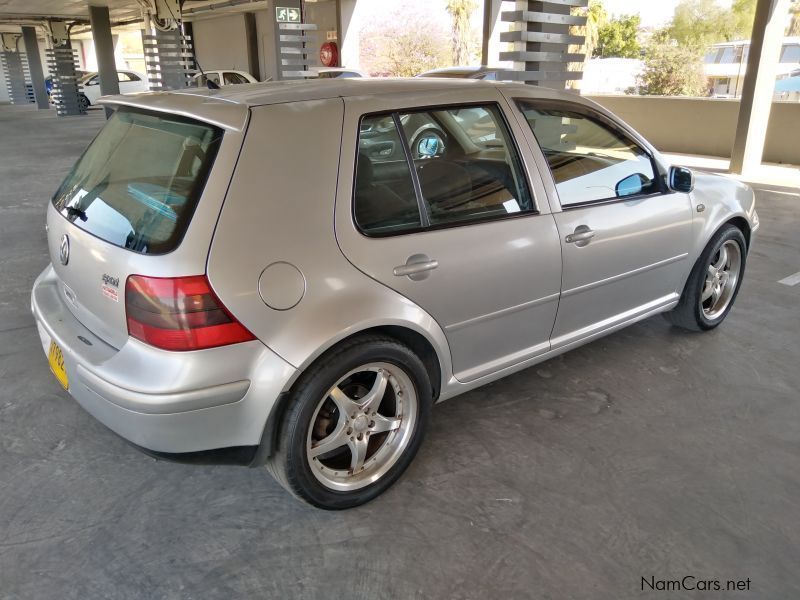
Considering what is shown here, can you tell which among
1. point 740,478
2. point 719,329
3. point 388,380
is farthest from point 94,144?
point 719,329

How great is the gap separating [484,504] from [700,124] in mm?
12611

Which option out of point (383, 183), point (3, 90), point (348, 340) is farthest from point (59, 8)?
point (348, 340)

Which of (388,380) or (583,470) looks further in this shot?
(583,470)

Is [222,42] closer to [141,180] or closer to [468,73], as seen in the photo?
[468,73]

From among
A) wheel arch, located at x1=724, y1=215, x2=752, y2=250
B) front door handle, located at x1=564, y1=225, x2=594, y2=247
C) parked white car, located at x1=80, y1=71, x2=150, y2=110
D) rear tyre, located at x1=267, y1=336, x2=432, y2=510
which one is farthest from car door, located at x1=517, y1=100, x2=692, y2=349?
parked white car, located at x1=80, y1=71, x2=150, y2=110

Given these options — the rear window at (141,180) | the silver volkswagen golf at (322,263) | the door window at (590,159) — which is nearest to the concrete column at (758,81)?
the door window at (590,159)

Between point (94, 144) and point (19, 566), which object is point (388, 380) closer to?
point (19, 566)

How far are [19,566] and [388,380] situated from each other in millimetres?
1461

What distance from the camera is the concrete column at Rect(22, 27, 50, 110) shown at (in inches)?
1059

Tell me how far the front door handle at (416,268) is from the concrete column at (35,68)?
30017 mm

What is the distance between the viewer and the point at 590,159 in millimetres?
3303

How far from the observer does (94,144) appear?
283 cm

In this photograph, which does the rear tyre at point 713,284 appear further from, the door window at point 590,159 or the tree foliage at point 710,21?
the tree foliage at point 710,21

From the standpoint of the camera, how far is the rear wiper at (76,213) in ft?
8.24
